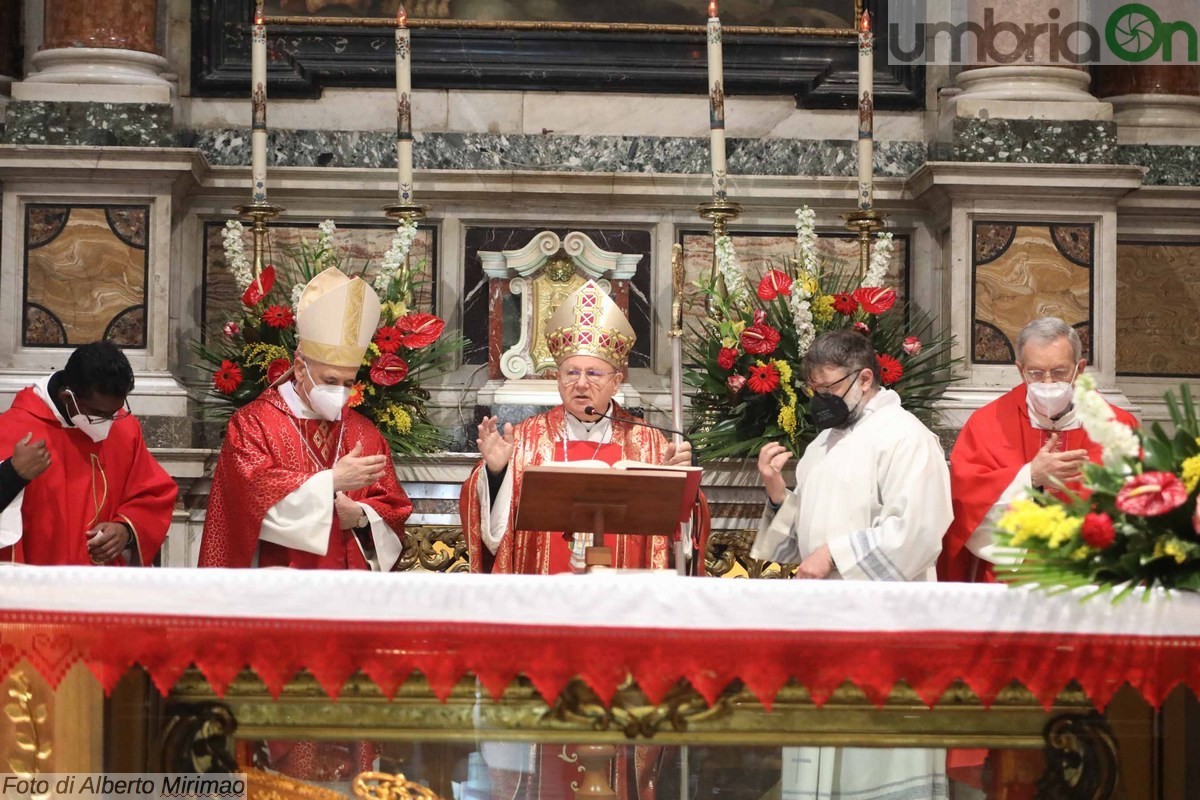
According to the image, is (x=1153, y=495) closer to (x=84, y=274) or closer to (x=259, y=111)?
(x=259, y=111)

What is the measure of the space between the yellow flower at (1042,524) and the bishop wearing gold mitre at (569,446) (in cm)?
166

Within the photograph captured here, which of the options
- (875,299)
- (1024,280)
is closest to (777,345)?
(875,299)

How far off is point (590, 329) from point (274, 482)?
1.09 meters

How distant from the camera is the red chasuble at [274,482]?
16.8ft

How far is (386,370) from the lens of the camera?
5633mm

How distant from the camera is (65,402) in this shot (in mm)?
5062

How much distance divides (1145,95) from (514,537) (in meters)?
3.52

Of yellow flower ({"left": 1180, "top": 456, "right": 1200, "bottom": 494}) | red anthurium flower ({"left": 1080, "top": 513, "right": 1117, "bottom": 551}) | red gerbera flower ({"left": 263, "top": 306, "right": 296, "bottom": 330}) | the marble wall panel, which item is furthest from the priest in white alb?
red gerbera flower ({"left": 263, "top": 306, "right": 296, "bottom": 330})

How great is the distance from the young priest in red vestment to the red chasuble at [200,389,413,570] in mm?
241

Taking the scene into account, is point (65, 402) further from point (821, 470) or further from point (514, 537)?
point (821, 470)

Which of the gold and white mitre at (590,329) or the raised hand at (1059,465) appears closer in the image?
the raised hand at (1059,465)

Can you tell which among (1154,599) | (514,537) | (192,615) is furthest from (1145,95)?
(192,615)

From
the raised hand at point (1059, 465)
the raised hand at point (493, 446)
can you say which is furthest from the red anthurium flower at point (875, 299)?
the raised hand at point (493, 446)

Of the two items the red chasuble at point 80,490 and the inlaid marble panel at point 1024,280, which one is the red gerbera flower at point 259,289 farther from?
the inlaid marble panel at point 1024,280
